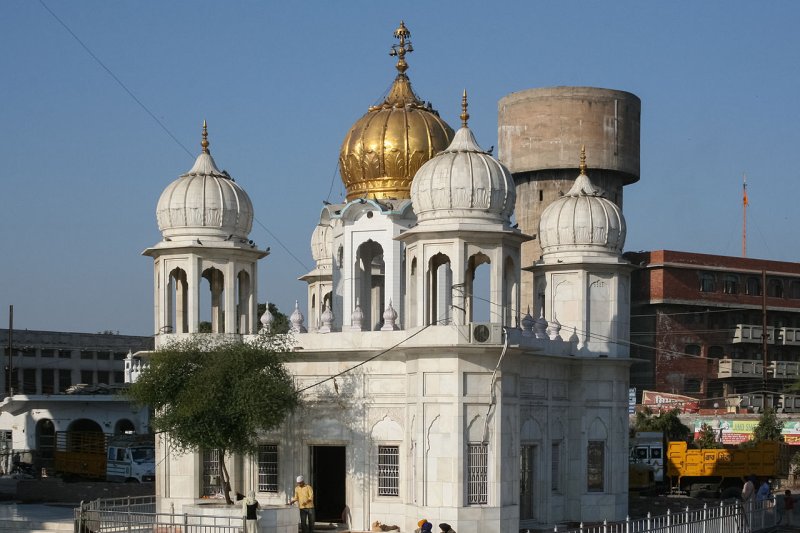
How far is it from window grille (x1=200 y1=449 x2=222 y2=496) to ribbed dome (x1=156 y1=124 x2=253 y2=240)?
5.01 m

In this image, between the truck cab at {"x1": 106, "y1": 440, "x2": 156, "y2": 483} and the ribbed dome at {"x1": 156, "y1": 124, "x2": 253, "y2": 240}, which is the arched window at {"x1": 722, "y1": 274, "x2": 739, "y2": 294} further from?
the ribbed dome at {"x1": 156, "y1": 124, "x2": 253, "y2": 240}

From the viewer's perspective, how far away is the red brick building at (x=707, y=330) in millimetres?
74250

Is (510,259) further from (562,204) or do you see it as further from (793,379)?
(793,379)

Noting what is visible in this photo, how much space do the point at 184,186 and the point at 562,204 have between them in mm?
9881

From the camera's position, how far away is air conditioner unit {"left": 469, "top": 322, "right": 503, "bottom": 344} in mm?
26828

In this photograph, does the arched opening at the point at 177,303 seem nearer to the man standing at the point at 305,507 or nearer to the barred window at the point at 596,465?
the man standing at the point at 305,507

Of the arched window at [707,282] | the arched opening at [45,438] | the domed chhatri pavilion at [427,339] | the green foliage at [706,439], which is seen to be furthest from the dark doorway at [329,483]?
the arched window at [707,282]

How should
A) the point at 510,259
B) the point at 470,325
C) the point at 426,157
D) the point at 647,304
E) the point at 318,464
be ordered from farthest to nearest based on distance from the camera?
1. the point at 647,304
2. the point at 426,157
3. the point at 318,464
4. the point at 510,259
5. the point at 470,325

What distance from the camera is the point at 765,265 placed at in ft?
255

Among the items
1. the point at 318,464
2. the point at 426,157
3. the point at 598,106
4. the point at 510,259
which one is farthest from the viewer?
the point at 598,106

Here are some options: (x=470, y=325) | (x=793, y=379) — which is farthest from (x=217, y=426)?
(x=793, y=379)

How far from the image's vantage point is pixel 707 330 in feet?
248

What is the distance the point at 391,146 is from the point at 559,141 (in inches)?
1824

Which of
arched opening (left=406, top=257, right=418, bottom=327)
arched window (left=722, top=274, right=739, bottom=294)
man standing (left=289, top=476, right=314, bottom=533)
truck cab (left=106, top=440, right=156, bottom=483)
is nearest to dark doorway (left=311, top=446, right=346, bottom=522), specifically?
man standing (left=289, top=476, right=314, bottom=533)
